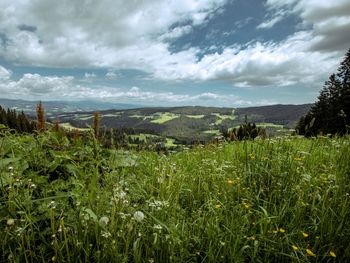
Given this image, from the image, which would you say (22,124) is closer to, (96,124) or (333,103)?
(96,124)

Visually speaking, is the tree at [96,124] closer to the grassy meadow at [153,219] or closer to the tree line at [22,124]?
the grassy meadow at [153,219]

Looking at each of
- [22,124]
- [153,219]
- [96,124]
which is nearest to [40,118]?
[96,124]

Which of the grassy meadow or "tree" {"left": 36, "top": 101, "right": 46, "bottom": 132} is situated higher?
"tree" {"left": 36, "top": 101, "right": 46, "bottom": 132}

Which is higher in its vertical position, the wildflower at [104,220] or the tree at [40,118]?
the tree at [40,118]

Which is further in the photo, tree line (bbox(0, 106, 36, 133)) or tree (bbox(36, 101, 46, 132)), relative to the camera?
tree line (bbox(0, 106, 36, 133))

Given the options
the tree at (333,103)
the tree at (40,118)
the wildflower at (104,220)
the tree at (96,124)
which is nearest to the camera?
the wildflower at (104,220)

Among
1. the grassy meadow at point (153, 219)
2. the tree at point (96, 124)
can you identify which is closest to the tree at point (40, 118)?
the grassy meadow at point (153, 219)

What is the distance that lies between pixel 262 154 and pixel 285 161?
0.58 meters

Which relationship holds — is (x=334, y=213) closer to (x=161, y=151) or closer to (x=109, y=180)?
(x=109, y=180)

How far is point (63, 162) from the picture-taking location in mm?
4148

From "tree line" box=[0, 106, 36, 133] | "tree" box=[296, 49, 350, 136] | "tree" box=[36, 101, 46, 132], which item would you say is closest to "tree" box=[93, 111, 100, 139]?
"tree" box=[36, 101, 46, 132]

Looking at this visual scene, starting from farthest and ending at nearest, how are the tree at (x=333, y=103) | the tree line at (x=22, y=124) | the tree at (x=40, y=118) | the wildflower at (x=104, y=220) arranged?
the tree at (x=333, y=103) → the tree line at (x=22, y=124) → the tree at (x=40, y=118) → the wildflower at (x=104, y=220)

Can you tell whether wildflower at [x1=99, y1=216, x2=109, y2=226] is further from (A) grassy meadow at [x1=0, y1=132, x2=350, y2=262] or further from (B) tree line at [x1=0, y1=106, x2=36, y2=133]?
(B) tree line at [x1=0, y1=106, x2=36, y2=133]

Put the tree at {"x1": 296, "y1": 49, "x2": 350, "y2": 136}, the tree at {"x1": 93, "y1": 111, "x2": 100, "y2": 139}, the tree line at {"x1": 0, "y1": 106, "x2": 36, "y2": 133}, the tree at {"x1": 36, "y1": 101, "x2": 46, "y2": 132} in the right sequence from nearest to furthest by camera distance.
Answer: the tree at {"x1": 93, "y1": 111, "x2": 100, "y2": 139}, the tree at {"x1": 36, "y1": 101, "x2": 46, "y2": 132}, the tree line at {"x1": 0, "y1": 106, "x2": 36, "y2": 133}, the tree at {"x1": 296, "y1": 49, "x2": 350, "y2": 136}
